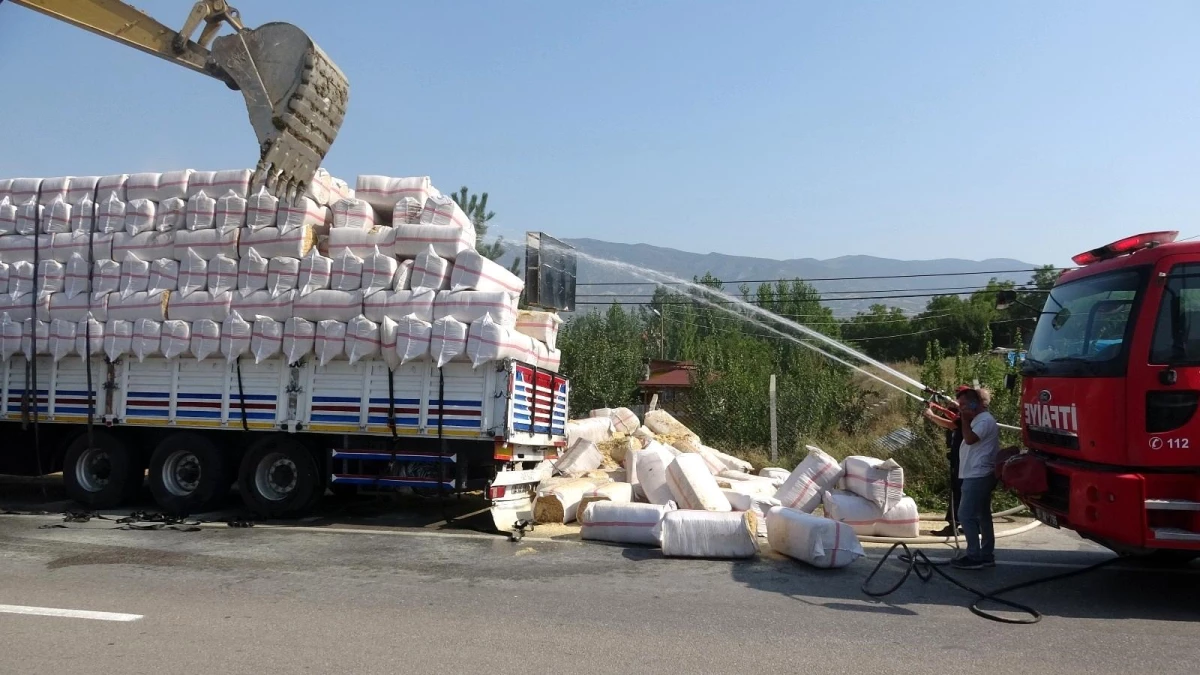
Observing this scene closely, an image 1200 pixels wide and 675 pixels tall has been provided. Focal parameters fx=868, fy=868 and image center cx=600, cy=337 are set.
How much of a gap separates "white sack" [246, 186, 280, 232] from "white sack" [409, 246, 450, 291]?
2.01 metres

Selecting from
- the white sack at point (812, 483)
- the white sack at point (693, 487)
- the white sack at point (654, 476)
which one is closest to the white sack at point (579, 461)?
the white sack at point (654, 476)

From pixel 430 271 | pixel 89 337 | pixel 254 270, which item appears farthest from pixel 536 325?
pixel 89 337

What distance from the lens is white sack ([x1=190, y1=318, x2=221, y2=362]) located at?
33.2 ft

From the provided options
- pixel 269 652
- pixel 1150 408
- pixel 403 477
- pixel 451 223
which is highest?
pixel 451 223

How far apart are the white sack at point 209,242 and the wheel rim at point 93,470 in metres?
2.79

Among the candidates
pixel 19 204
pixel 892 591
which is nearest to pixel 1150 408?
pixel 892 591

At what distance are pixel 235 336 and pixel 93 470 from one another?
2.99 metres

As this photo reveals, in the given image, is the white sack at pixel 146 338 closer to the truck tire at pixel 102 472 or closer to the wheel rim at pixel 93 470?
the truck tire at pixel 102 472

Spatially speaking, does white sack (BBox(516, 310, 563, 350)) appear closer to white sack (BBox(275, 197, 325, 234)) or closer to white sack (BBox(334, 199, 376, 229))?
white sack (BBox(334, 199, 376, 229))

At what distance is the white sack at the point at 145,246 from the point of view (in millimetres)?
10688

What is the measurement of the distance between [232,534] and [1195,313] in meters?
9.02

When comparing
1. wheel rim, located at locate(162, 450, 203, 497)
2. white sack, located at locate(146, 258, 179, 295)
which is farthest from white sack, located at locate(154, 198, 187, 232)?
wheel rim, located at locate(162, 450, 203, 497)

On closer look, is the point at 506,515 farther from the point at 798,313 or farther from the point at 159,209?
the point at 798,313

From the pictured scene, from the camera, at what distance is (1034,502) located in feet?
24.0
